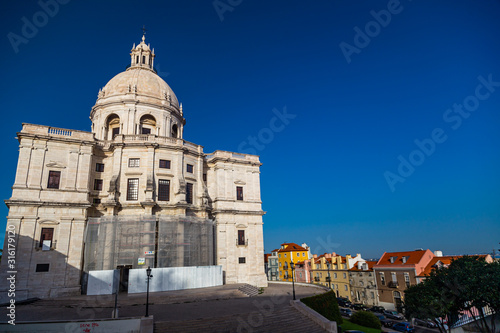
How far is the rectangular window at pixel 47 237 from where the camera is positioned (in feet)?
90.6

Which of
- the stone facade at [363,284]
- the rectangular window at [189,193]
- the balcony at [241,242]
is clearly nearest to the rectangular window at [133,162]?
the rectangular window at [189,193]

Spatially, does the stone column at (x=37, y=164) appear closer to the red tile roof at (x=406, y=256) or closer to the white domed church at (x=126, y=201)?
the white domed church at (x=126, y=201)

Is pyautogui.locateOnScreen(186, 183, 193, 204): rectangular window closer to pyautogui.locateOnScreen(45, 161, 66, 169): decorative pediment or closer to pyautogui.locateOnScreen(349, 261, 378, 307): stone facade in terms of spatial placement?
pyautogui.locateOnScreen(45, 161, 66, 169): decorative pediment

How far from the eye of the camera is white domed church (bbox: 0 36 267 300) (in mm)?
27438

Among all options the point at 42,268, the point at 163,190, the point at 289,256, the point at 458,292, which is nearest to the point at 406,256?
the point at 458,292

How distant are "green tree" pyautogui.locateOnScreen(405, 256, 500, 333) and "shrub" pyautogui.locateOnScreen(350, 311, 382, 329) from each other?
9.18m

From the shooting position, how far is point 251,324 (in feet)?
60.7

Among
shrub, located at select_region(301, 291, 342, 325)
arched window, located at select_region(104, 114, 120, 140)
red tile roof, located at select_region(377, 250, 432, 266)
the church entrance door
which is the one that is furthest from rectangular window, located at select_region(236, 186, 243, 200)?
red tile roof, located at select_region(377, 250, 432, 266)

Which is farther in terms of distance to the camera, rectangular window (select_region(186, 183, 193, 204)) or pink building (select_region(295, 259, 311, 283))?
pink building (select_region(295, 259, 311, 283))

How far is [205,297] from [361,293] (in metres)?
35.9

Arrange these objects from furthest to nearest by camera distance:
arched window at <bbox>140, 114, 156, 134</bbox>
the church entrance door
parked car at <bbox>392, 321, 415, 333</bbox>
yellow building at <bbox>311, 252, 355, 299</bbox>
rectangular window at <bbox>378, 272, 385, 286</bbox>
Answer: yellow building at <bbox>311, 252, 355, 299</bbox>
rectangular window at <bbox>378, 272, 385, 286</bbox>
arched window at <bbox>140, 114, 156, 134</bbox>
parked car at <bbox>392, 321, 415, 333</bbox>
the church entrance door

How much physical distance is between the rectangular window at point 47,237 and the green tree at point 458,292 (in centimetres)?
3047

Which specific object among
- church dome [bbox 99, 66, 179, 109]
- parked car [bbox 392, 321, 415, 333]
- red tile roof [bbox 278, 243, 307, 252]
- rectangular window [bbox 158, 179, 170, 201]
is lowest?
parked car [bbox 392, 321, 415, 333]

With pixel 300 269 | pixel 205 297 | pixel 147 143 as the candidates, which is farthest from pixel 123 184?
pixel 300 269
